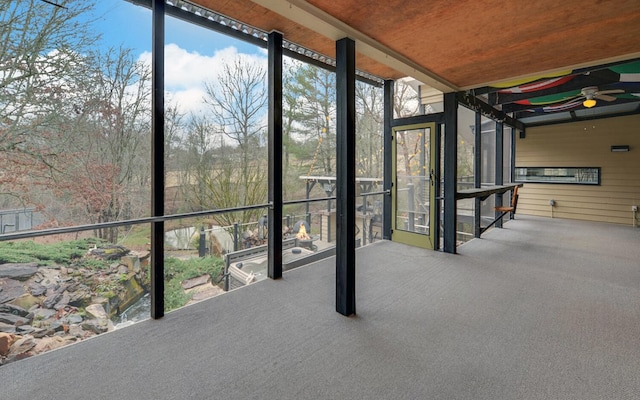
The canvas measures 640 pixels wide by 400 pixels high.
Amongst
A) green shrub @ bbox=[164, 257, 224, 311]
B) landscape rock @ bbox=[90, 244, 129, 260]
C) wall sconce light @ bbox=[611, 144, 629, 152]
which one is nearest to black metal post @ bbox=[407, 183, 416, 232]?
green shrub @ bbox=[164, 257, 224, 311]

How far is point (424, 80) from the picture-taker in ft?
13.5

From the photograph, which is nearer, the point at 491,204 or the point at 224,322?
the point at 224,322

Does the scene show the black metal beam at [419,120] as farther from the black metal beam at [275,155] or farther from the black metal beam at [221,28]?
the black metal beam at [275,155]

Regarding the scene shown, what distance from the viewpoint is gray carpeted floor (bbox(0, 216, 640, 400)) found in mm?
1874

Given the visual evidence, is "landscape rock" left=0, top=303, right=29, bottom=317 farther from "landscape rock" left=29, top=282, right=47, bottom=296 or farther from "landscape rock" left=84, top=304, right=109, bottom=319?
"landscape rock" left=84, top=304, right=109, bottom=319

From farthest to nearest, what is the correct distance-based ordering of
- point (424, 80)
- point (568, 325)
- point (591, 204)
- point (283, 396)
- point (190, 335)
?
point (591, 204) → point (424, 80) → point (568, 325) → point (190, 335) → point (283, 396)

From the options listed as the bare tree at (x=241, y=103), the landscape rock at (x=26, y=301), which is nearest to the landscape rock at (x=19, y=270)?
the landscape rock at (x=26, y=301)

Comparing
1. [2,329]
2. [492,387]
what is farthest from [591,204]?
[2,329]

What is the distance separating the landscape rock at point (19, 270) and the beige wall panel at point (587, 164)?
408 inches

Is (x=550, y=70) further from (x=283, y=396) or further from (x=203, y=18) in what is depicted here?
(x=283, y=396)

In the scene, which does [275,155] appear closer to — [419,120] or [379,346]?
A: [379,346]

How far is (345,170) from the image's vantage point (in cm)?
283

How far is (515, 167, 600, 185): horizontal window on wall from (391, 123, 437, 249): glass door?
17.8ft

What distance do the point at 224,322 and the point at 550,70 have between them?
466 centimetres
